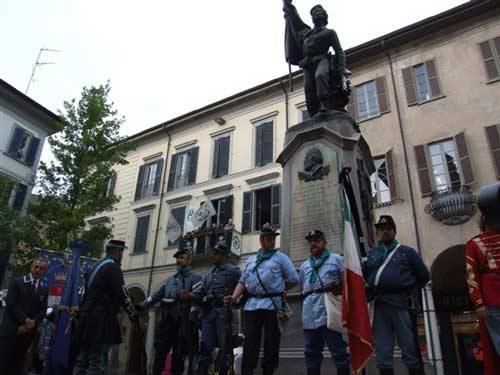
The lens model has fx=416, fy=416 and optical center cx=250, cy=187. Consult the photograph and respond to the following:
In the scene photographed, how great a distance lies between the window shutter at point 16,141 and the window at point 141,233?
7.23 m

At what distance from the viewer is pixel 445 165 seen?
14141 mm

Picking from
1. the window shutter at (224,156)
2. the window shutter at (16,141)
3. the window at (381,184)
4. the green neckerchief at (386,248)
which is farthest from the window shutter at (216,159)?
the green neckerchief at (386,248)

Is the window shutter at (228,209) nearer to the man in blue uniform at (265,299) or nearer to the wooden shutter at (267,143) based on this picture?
the wooden shutter at (267,143)

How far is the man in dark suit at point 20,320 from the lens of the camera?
495 cm

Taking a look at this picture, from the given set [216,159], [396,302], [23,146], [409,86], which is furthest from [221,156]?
[396,302]

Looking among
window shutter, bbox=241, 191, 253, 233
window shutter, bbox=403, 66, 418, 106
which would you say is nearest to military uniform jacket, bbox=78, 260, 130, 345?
window shutter, bbox=241, 191, 253, 233

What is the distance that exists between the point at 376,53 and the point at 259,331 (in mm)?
15794

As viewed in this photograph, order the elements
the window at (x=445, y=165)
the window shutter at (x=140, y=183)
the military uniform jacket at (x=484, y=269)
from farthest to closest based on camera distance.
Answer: the window shutter at (x=140, y=183)
the window at (x=445, y=165)
the military uniform jacket at (x=484, y=269)

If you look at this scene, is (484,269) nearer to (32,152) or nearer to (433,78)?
(433,78)

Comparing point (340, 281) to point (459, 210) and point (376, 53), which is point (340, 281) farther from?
point (376, 53)

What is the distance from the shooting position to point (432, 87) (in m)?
15.6

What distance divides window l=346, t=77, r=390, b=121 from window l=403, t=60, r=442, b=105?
86 cm

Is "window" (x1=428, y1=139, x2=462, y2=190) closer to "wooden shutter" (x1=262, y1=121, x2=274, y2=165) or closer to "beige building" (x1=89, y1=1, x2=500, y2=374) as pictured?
"beige building" (x1=89, y1=1, x2=500, y2=374)

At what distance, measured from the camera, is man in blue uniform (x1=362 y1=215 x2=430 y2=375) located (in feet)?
11.8
